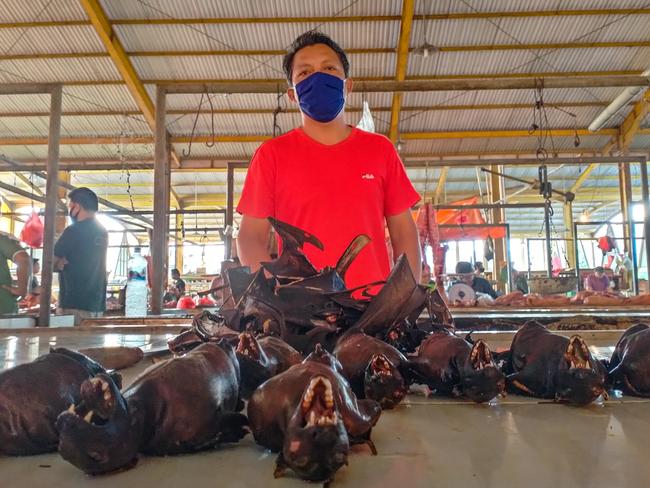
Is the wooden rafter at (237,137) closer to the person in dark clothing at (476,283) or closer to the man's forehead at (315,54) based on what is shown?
the person in dark clothing at (476,283)

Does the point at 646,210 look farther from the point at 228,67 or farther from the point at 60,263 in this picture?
the point at 228,67

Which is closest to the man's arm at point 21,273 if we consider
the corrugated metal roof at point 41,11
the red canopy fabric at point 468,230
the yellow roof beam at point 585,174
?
the corrugated metal roof at point 41,11

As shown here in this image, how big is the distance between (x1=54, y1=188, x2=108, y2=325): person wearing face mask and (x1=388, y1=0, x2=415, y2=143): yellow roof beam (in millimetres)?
6781

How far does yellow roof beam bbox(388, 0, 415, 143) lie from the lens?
9.12 meters

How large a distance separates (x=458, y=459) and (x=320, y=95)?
1.64m

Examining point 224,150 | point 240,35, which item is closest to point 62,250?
point 240,35

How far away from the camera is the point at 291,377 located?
692 millimetres

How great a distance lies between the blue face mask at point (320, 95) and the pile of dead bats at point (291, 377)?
3.33 ft

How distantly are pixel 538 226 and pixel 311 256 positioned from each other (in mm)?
26840

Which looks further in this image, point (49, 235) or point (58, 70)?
point (58, 70)

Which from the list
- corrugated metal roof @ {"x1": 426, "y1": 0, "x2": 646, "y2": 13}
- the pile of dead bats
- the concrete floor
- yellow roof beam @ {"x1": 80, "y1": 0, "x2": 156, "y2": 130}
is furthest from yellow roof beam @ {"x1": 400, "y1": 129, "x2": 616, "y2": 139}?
→ the concrete floor

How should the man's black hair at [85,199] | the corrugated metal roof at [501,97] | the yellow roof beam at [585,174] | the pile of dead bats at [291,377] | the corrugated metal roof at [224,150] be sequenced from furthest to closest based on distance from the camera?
the yellow roof beam at [585,174] < the corrugated metal roof at [224,150] < the corrugated metal roof at [501,97] < the man's black hair at [85,199] < the pile of dead bats at [291,377]

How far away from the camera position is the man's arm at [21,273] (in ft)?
16.3

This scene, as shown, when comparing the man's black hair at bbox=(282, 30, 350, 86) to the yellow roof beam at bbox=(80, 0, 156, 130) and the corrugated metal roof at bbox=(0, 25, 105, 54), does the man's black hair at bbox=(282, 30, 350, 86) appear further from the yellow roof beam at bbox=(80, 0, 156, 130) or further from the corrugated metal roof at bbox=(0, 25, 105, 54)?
the corrugated metal roof at bbox=(0, 25, 105, 54)
